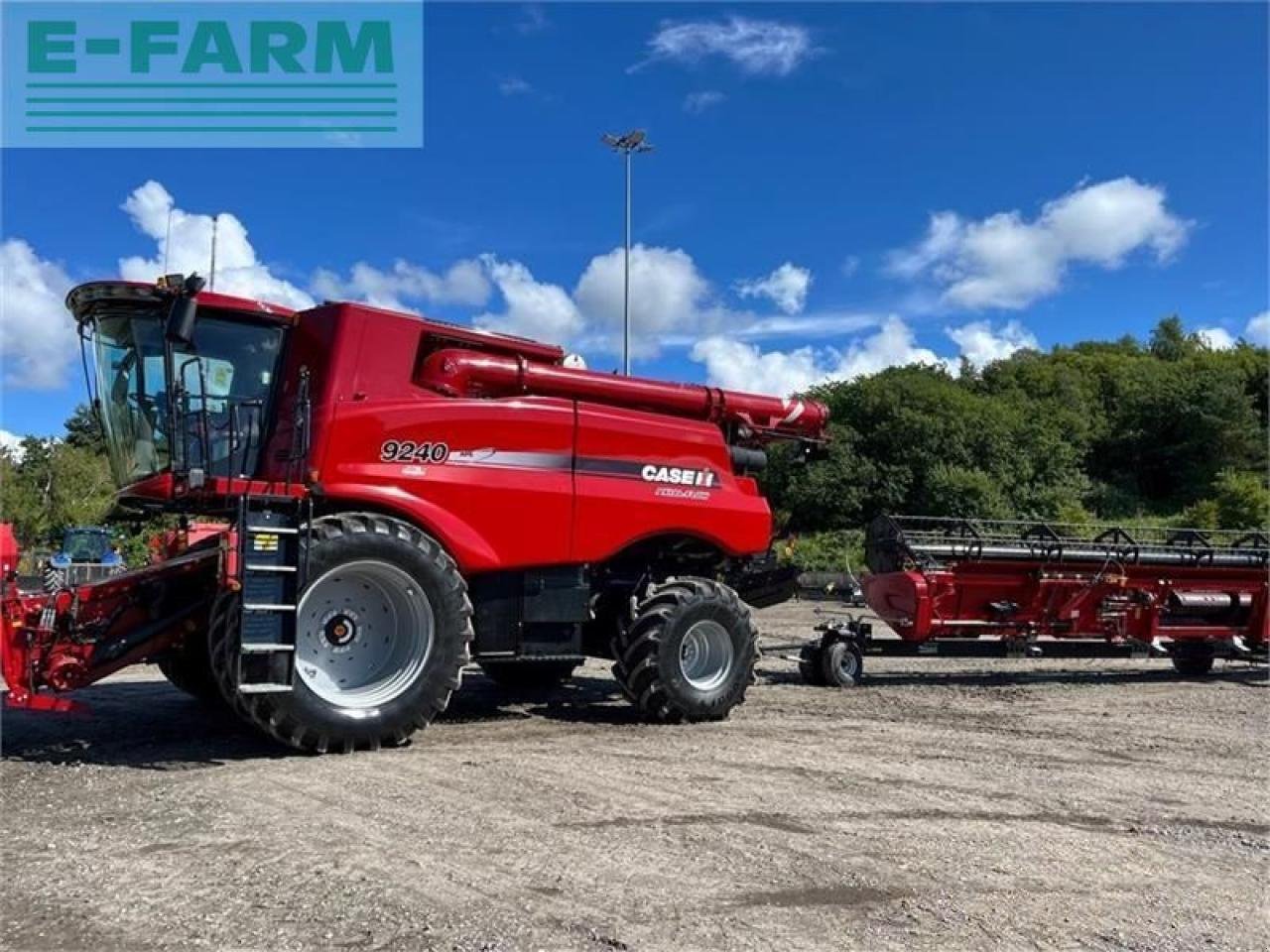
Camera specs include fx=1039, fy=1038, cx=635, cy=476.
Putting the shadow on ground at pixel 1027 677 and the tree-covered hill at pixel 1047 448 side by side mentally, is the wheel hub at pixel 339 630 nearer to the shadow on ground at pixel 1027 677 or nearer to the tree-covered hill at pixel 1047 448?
the shadow on ground at pixel 1027 677

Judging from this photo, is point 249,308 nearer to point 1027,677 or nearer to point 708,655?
point 708,655

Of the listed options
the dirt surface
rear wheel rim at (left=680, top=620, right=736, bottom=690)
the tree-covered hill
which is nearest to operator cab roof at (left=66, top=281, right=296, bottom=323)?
the dirt surface

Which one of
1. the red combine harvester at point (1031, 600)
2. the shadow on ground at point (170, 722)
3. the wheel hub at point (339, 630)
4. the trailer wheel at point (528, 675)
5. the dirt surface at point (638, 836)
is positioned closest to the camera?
the dirt surface at point (638, 836)

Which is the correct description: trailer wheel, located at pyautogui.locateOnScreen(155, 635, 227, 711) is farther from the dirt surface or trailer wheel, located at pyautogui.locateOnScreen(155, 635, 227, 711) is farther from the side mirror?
the side mirror

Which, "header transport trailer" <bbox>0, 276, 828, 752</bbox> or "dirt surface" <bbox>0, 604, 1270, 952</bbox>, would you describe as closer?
"dirt surface" <bbox>0, 604, 1270, 952</bbox>

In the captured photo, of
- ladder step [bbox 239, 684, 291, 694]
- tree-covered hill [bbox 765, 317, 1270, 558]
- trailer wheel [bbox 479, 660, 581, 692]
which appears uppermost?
tree-covered hill [bbox 765, 317, 1270, 558]

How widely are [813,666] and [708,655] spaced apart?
2.65 metres

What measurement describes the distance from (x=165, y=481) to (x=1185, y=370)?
6246cm

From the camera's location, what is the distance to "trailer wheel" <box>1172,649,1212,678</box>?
40.4 feet

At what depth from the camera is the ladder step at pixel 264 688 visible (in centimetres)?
645

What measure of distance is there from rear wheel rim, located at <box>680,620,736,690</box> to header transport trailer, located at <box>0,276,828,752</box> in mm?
20

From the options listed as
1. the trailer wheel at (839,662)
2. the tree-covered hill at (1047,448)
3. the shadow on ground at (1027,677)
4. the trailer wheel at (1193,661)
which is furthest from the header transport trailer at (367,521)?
the tree-covered hill at (1047,448)

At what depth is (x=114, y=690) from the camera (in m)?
10.2

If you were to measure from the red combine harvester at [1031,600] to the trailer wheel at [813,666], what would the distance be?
0.01 metres
